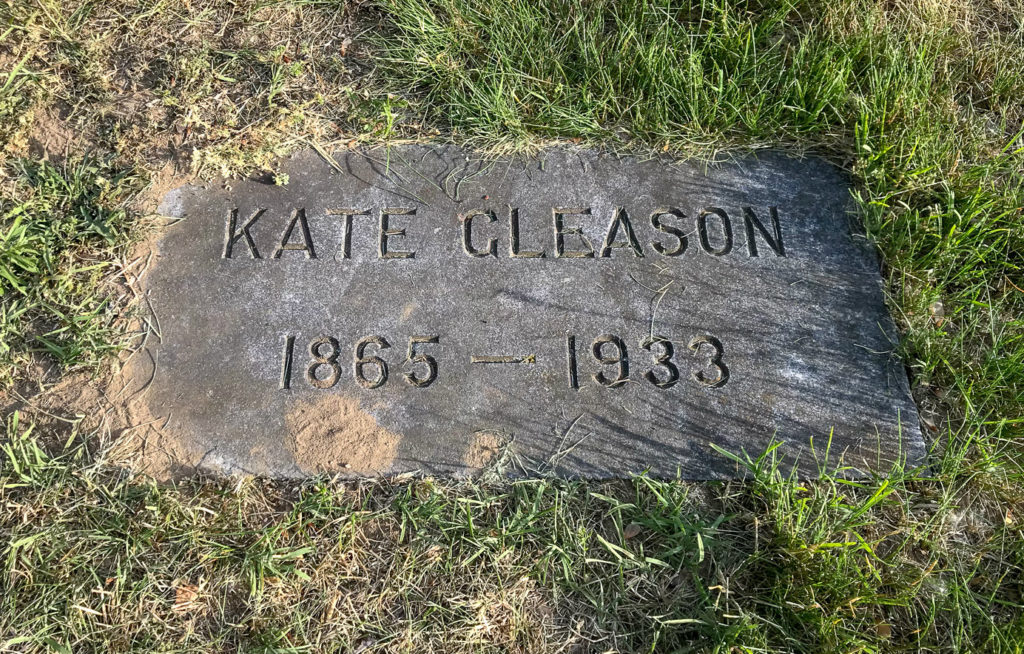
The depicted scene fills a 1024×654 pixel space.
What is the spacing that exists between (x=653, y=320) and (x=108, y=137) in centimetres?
213

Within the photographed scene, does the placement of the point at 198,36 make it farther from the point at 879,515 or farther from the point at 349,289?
the point at 879,515

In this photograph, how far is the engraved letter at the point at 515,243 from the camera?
2.39m

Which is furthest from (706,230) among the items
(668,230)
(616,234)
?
(616,234)

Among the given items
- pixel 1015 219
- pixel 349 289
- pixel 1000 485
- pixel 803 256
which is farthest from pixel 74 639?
pixel 1015 219

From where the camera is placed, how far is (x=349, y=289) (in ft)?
7.62

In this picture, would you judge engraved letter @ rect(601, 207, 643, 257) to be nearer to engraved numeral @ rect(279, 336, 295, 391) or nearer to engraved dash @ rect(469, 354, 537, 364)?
engraved dash @ rect(469, 354, 537, 364)

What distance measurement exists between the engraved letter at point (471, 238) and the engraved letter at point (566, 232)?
8.4 inches

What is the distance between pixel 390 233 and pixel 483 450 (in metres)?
0.84

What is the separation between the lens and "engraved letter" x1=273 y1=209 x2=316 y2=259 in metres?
2.39

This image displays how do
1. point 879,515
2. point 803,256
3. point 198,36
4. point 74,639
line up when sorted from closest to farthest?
point 74,639, point 879,515, point 803,256, point 198,36

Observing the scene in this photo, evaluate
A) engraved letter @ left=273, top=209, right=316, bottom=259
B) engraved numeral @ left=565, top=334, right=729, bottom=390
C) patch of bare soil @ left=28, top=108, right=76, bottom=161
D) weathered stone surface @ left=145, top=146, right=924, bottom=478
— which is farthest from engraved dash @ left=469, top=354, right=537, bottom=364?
patch of bare soil @ left=28, top=108, right=76, bottom=161

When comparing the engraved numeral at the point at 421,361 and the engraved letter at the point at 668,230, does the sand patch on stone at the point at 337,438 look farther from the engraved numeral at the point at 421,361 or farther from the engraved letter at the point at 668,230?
the engraved letter at the point at 668,230

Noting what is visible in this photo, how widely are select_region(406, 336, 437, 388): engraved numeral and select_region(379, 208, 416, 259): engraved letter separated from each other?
12.5 inches

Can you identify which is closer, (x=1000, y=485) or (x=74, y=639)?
(x=74, y=639)
